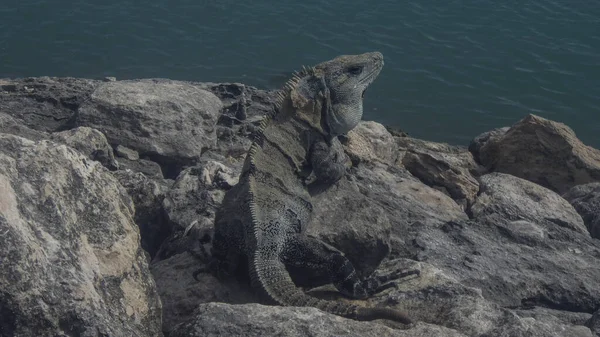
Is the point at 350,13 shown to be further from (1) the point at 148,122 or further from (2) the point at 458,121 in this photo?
(1) the point at 148,122

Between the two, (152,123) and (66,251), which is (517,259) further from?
(152,123)

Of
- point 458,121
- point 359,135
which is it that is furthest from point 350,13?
point 359,135

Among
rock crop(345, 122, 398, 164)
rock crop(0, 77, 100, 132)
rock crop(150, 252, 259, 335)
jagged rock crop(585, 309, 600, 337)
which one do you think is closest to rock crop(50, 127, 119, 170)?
rock crop(0, 77, 100, 132)

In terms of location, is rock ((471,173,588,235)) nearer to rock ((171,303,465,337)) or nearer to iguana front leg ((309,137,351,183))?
iguana front leg ((309,137,351,183))

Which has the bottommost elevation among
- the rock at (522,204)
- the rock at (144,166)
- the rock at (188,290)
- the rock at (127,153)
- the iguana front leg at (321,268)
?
the rock at (144,166)

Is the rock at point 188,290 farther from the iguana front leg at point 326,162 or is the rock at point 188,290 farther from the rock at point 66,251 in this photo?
the iguana front leg at point 326,162

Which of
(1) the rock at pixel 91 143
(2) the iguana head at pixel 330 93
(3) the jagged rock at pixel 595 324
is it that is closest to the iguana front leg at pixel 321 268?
(3) the jagged rock at pixel 595 324
